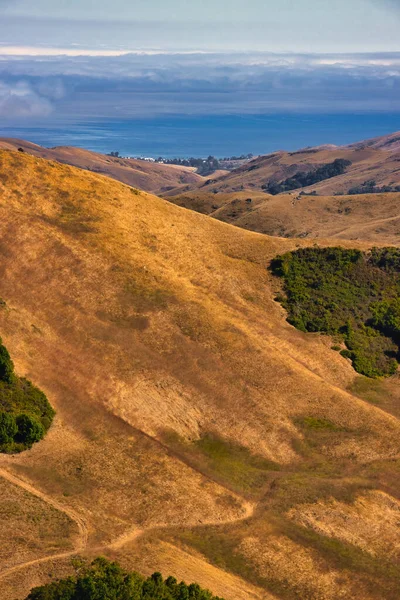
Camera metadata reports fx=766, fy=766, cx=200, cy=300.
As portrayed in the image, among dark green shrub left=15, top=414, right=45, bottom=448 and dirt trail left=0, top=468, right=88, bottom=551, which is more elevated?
dark green shrub left=15, top=414, right=45, bottom=448

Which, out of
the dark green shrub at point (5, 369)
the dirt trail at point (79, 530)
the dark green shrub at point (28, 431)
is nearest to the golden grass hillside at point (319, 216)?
the dark green shrub at point (5, 369)

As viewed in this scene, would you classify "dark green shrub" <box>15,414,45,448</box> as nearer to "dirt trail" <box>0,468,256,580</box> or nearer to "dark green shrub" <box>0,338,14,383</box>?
"dirt trail" <box>0,468,256,580</box>

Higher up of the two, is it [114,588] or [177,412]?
[177,412]

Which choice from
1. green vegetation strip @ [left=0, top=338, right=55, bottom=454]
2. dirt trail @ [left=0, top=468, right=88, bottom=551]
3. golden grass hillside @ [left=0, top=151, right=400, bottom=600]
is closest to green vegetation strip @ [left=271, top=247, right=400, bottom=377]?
golden grass hillside @ [left=0, top=151, right=400, bottom=600]

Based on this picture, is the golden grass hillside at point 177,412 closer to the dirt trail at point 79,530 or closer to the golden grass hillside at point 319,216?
the dirt trail at point 79,530

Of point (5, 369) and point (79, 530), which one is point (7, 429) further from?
point (79, 530)

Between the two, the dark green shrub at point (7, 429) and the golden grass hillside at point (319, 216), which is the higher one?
the golden grass hillside at point (319, 216)

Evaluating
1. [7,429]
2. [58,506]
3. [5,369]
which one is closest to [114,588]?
[58,506]
